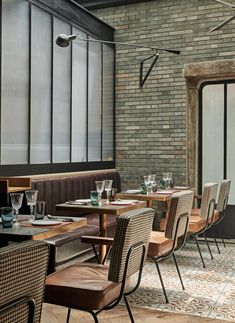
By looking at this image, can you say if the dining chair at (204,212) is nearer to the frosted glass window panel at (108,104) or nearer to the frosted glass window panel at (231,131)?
the frosted glass window panel at (231,131)

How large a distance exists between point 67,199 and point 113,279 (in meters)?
3.16

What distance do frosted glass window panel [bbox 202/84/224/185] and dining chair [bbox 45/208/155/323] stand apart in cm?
425

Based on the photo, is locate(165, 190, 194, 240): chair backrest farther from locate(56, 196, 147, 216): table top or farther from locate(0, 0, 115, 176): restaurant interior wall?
locate(0, 0, 115, 176): restaurant interior wall

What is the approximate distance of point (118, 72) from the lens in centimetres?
712

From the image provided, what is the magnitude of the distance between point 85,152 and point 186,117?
162cm

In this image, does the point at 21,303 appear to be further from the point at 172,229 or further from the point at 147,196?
the point at 147,196

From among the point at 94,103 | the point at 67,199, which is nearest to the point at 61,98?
the point at 94,103

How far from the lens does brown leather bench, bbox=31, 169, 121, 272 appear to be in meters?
4.41

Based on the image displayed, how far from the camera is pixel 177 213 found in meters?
3.70

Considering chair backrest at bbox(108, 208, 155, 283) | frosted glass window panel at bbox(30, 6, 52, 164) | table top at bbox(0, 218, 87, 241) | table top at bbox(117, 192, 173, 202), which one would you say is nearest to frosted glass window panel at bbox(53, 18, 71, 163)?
frosted glass window panel at bbox(30, 6, 52, 164)

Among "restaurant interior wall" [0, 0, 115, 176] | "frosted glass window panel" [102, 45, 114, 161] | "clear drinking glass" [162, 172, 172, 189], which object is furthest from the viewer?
"frosted glass window panel" [102, 45, 114, 161]

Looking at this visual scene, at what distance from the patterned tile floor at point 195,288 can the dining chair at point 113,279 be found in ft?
3.73

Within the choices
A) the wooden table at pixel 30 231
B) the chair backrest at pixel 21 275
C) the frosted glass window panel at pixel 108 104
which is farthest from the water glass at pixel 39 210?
the frosted glass window panel at pixel 108 104

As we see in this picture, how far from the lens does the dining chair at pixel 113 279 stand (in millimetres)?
2418
